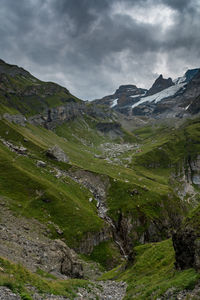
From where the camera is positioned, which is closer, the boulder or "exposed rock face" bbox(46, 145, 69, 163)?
the boulder

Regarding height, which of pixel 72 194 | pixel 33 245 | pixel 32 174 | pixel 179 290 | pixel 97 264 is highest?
pixel 32 174

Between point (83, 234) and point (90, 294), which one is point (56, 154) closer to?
point (83, 234)

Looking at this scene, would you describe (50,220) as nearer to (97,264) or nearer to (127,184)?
(97,264)

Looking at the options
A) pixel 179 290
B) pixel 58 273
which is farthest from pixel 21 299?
pixel 58 273

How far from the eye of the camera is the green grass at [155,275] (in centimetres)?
1955

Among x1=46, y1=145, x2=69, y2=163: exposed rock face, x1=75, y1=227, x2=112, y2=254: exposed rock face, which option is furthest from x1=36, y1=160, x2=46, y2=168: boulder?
x1=75, y1=227, x2=112, y2=254: exposed rock face

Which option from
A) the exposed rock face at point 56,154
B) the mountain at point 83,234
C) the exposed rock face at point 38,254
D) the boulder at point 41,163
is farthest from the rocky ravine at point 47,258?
the exposed rock face at point 56,154

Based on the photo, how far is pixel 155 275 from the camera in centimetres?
2830

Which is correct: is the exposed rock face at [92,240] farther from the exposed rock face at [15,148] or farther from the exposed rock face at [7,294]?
the exposed rock face at [15,148]

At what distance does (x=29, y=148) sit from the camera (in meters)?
109

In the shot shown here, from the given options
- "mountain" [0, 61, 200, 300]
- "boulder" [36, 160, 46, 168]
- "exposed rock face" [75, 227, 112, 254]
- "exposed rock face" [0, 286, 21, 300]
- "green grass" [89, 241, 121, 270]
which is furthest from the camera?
"boulder" [36, 160, 46, 168]

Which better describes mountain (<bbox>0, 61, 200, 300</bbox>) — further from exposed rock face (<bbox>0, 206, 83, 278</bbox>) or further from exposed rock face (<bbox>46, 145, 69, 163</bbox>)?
exposed rock face (<bbox>46, 145, 69, 163</bbox>)

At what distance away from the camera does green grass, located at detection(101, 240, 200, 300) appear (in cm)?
1955

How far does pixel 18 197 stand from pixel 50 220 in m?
12.3
